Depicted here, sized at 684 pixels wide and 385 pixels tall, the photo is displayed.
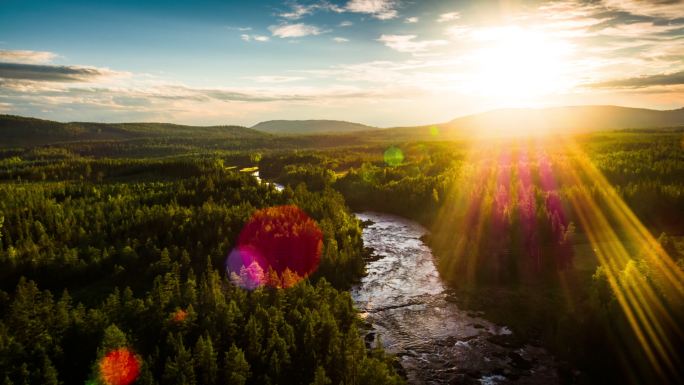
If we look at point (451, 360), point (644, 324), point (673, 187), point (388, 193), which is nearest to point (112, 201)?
point (388, 193)

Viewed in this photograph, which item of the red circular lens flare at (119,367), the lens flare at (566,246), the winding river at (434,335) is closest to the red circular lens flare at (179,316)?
the red circular lens flare at (119,367)

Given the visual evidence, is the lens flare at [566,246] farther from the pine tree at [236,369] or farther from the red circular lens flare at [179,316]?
the red circular lens flare at [179,316]

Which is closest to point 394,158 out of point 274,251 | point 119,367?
point 274,251

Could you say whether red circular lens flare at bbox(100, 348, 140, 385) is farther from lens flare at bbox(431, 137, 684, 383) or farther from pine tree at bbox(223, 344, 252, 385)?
lens flare at bbox(431, 137, 684, 383)

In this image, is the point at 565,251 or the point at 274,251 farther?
the point at 274,251

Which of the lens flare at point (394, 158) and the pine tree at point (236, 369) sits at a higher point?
the lens flare at point (394, 158)

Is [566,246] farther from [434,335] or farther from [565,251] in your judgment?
[434,335]

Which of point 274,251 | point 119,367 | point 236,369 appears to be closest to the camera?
point 119,367
